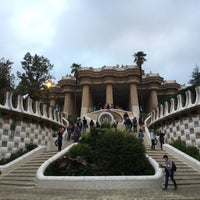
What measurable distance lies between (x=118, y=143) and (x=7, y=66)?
62.5 ft

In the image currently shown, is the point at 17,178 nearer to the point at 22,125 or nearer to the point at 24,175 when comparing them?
the point at 24,175

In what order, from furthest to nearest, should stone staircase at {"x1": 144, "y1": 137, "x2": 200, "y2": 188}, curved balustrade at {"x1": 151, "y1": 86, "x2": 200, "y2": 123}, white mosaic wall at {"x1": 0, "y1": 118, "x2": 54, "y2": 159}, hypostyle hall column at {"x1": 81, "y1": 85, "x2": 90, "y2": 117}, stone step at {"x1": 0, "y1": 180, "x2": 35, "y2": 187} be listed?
hypostyle hall column at {"x1": 81, "y1": 85, "x2": 90, "y2": 117}, curved balustrade at {"x1": 151, "y1": 86, "x2": 200, "y2": 123}, white mosaic wall at {"x1": 0, "y1": 118, "x2": 54, "y2": 159}, stone step at {"x1": 0, "y1": 180, "x2": 35, "y2": 187}, stone staircase at {"x1": 144, "y1": 137, "x2": 200, "y2": 188}

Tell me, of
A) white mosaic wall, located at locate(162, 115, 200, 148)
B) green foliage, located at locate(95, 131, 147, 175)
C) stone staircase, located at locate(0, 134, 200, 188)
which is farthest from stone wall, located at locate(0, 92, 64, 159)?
white mosaic wall, located at locate(162, 115, 200, 148)

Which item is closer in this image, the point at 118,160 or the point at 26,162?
the point at 118,160

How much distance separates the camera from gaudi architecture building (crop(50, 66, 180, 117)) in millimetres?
37094

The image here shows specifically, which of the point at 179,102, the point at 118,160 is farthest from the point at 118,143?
the point at 179,102

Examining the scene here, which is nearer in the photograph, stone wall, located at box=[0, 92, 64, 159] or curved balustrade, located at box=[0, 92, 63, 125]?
stone wall, located at box=[0, 92, 64, 159]

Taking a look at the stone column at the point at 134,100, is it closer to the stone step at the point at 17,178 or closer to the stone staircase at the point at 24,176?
the stone staircase at the point at 24,176

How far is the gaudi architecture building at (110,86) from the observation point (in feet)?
122

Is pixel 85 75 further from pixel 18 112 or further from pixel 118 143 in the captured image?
pixel 118 143

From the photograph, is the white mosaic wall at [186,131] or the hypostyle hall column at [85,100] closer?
the white mosaic wall at [186,131]

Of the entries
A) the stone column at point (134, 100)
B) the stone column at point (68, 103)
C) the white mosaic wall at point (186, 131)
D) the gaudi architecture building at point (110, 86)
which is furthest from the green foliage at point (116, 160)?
the stone column at point (68, 103)

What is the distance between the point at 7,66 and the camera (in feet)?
75.5

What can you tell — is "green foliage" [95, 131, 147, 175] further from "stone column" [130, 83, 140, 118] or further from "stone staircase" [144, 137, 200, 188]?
"stone column" [130, 83, 140, 118]
